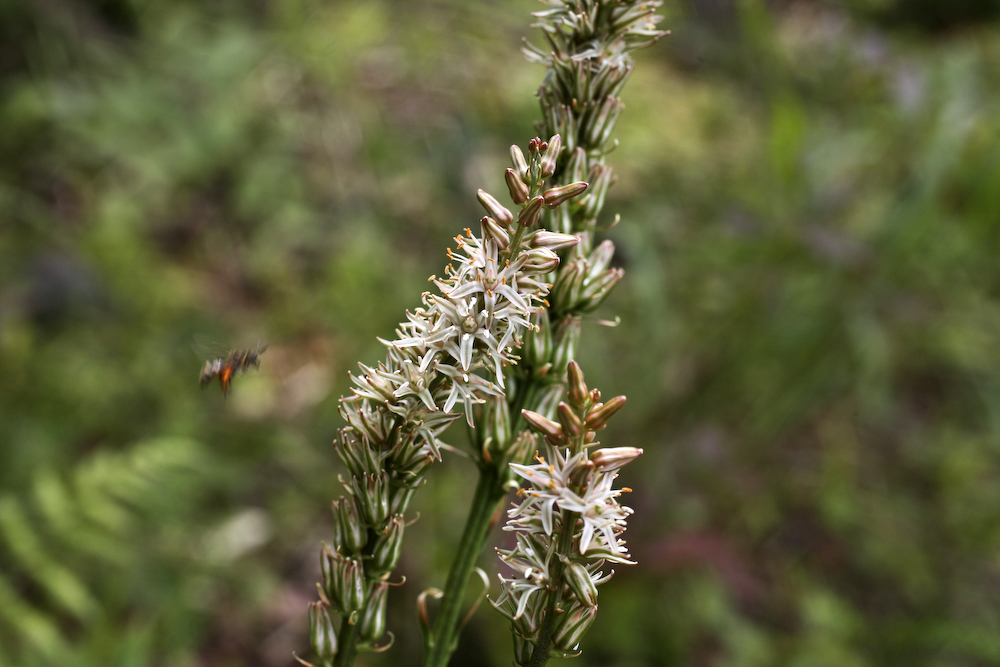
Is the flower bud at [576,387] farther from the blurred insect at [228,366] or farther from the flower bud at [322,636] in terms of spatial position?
the blurred insect at [228,366]

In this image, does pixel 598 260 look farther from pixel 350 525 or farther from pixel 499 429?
pixel 350 525

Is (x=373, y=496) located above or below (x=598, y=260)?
below

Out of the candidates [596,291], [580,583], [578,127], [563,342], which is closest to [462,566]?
[580,583]

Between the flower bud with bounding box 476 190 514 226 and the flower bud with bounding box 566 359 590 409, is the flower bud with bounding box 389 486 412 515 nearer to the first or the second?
the flower bud with bounding box 566 359 590 409

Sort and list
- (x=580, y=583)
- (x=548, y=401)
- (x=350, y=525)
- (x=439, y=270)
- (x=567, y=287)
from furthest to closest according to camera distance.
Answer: (x=439, y=270) → (x=548, y=401) → (x=567, y=287) → (x=350, y=525) → (x=580, y=583)

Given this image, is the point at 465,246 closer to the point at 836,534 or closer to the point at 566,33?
the point at 566,33

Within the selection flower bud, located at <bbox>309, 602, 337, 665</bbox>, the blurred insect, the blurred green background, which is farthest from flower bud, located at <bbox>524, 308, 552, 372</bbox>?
the blurred green background

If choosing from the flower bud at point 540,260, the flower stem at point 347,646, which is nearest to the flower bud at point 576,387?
the flower bud at point 540,260
